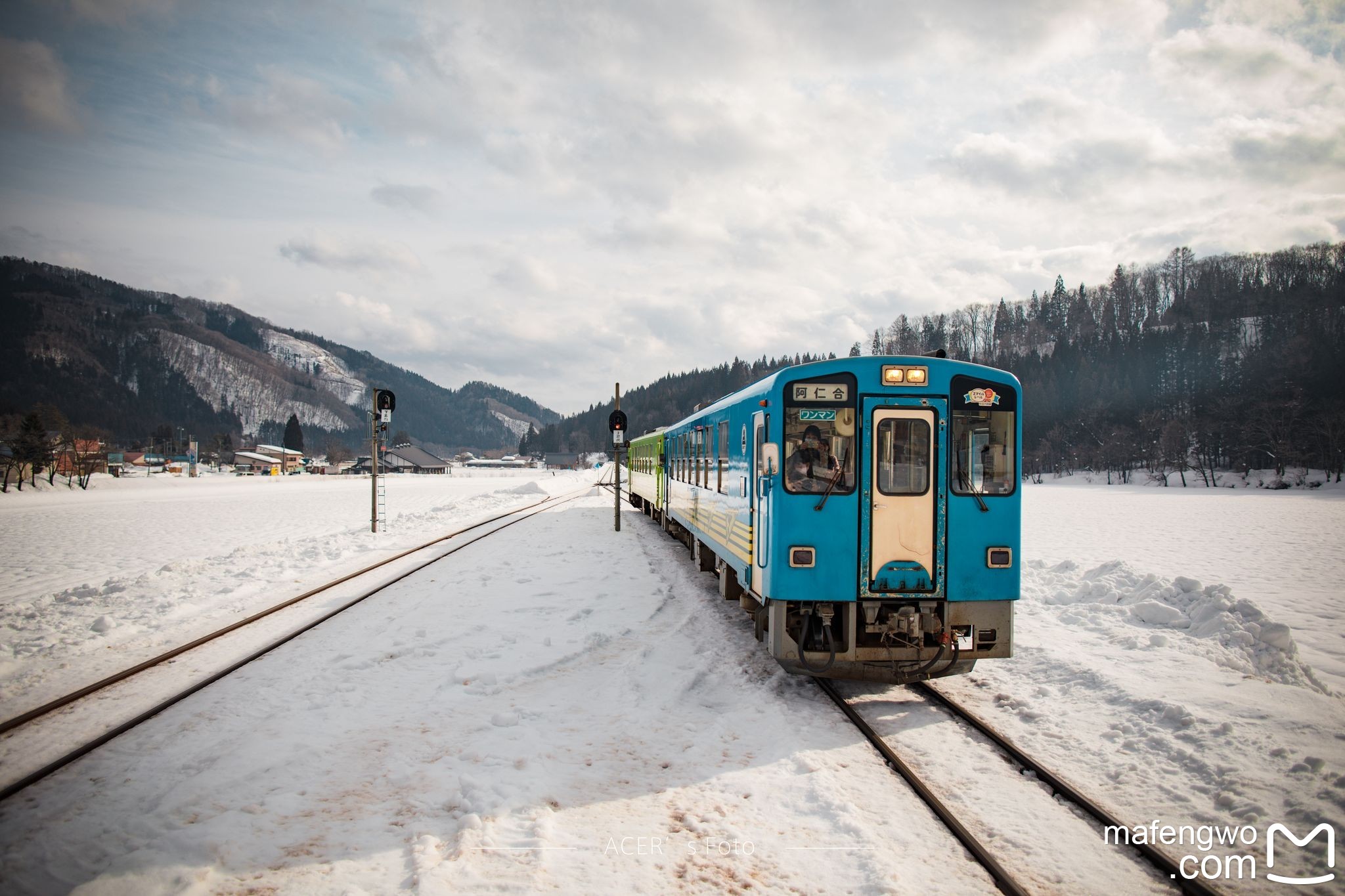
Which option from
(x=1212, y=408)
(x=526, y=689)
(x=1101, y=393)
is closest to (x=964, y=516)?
(x=526, y=689)

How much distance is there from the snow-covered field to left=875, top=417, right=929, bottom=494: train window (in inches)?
86.1

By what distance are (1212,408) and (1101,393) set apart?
16.0 metres

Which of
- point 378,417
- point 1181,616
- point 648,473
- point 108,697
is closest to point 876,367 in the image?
point 1181,616

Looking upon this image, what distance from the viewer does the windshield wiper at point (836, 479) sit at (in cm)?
655

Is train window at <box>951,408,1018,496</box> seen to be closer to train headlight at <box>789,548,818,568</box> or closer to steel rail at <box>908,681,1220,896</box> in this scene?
train headlight at <box>789,548,818,568</box>

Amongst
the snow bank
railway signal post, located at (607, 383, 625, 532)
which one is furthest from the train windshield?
railway signal post, located at (607, 383, 625, 532)

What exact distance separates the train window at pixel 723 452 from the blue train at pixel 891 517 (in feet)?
8.67

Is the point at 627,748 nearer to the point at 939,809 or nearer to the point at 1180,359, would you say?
the point at 939,809

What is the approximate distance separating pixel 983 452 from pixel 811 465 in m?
1.80

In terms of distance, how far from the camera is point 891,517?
666 centimetres

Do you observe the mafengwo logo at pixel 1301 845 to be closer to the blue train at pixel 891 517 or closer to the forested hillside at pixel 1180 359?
the blue train at pixel 891 517

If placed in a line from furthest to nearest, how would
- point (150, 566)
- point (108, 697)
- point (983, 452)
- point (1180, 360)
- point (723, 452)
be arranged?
point (1180, 360)
point (150, 566)
point (723, 452)
point (983, 452)
point (108, 697)

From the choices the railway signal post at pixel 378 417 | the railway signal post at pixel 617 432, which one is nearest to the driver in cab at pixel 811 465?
the railway signal post at pixel 617 432

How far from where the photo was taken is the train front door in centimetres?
662
